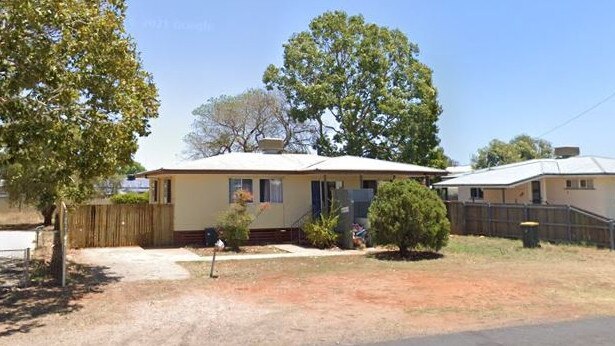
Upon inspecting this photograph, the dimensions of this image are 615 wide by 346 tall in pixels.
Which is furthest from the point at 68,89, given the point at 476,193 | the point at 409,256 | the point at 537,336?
the point at 476,193

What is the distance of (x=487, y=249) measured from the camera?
19359 mm

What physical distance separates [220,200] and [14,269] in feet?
27.2

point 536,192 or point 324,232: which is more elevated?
point 536,192

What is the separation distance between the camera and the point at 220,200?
850 inches

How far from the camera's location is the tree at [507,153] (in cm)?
8012

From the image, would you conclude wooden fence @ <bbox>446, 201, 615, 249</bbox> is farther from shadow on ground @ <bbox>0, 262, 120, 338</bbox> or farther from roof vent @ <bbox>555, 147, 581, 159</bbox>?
shadow on ground @ <bbox>0, 262, 120, 338</bbox>

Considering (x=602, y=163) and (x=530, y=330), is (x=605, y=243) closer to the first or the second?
(x=602, y=163)

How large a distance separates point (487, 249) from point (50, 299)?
14061 mm

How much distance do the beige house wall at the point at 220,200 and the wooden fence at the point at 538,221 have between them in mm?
6315

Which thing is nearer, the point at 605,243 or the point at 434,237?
the point at 434,237

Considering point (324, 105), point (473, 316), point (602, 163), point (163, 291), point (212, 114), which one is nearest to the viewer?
point (473, 316)

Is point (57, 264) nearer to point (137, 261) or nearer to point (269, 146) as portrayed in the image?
point (137, 261)

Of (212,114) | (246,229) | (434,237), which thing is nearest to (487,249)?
(434,237)

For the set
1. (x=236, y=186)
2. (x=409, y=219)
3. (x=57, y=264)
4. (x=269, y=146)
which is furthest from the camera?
(x=269, y=146)
